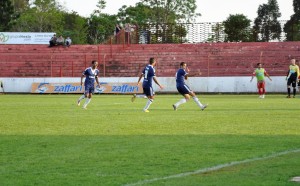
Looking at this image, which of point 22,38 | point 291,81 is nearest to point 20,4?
point 22,38

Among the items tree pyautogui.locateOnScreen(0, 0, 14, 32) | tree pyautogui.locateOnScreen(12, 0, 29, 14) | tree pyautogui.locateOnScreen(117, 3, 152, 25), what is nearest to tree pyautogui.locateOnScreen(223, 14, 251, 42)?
tree pyautogui.locateOnScreen(0, 0, 14, 32)

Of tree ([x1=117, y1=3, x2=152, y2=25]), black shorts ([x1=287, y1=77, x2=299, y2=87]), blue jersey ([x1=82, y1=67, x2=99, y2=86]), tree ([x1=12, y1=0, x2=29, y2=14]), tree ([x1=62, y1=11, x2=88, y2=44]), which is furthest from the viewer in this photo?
tree ([x1=12, y1=0, x2=29, y2=14])

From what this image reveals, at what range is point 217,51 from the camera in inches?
2336

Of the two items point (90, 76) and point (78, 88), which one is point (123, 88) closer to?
point (78, 88)

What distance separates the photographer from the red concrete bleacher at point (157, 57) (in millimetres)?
55969

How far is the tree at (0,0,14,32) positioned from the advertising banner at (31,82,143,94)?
4706 centimetres

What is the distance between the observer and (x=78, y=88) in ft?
173

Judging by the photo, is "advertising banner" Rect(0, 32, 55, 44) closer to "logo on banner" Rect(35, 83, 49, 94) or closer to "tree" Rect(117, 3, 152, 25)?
"logo on banner" Rect(35, 83, 49, 94)

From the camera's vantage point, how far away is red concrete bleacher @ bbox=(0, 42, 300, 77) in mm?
55969

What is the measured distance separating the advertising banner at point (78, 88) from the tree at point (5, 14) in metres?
47.1

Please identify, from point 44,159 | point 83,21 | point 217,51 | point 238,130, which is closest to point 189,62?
point 217,51

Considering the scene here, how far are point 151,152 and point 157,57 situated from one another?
46535 millimetres

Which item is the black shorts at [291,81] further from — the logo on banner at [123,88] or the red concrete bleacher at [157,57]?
the logo on banner at [123,88]

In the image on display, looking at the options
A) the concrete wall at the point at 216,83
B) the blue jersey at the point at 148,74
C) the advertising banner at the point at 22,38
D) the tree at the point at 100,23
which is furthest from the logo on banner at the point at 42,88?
the tree at the point at 100,23
